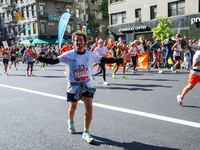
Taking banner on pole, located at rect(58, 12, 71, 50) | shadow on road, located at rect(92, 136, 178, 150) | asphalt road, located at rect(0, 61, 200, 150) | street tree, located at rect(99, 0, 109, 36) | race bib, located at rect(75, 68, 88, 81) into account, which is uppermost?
street tree, located at rect(99, 0, 109, 36)

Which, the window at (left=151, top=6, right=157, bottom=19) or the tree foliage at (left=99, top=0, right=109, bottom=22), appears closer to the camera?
the window at (left=151, top=6, right=157, bottom=19)

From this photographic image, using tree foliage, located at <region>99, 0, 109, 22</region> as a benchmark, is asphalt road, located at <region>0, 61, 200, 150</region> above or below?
below

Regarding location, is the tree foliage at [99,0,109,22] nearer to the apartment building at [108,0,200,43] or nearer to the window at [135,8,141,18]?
the apartment building at [108,0,200,43]

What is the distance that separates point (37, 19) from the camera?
138ft

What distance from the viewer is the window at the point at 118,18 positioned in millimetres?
32631

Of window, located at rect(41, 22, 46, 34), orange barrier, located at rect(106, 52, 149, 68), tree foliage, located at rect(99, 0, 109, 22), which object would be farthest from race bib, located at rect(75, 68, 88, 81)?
tree foliage, located at rect(99, 0, 109, 22)

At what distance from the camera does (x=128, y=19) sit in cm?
3177

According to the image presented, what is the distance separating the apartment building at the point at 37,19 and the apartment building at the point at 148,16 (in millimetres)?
9857

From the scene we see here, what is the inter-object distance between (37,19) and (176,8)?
26505 mm

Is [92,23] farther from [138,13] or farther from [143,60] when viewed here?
[143,60]

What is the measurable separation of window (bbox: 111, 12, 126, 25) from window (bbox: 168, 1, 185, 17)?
7.44m

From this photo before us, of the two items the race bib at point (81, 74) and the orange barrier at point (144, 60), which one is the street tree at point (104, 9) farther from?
the race bib at point (81, 74)

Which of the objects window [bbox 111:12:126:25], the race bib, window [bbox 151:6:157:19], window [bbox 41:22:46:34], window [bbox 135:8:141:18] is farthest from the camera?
window [bbox 41:22:46:34]

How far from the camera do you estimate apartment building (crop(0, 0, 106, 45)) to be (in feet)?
139
